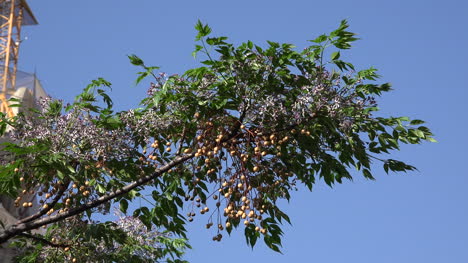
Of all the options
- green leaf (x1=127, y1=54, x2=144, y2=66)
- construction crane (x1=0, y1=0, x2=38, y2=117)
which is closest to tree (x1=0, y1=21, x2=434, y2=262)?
green leaf (x1=127, y1=54, x2=144, y2=66)

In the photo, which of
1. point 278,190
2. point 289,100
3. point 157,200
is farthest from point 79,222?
point 289,100

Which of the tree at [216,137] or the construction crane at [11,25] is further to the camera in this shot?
the construction crane at [11,25]

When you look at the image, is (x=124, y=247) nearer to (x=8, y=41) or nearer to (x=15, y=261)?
(x=15, y=261)

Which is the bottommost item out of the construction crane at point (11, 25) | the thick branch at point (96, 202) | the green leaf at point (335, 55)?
the thick branch at point (96, 202)

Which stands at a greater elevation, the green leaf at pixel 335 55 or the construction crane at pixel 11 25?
the construction crane at pixel 11 25

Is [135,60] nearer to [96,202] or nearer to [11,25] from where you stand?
[96,202]

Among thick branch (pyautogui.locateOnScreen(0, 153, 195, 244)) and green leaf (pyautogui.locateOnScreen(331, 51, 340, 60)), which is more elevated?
green leaf (pyautogui.locateOnScreen(331, 51, 340, 60))

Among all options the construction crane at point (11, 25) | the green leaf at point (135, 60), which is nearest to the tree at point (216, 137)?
the green leaf at point (135, 60)

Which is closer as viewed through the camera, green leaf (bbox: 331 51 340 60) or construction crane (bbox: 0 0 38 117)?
green leaf (bbox: 331 51 340 60)

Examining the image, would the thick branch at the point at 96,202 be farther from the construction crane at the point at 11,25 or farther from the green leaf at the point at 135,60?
the construction crane at the point at 11,25

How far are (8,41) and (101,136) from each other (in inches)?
2631

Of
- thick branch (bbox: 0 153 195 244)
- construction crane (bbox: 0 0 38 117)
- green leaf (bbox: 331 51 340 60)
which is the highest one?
construction crane (bbox: 0 0 38 117)

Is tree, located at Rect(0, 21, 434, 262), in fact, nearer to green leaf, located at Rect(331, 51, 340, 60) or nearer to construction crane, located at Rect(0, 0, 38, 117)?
green leaf, located at Rect(331, 51, 340, 60)

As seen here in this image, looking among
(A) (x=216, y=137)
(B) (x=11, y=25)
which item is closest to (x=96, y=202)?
(A) (x=216, y=137)
